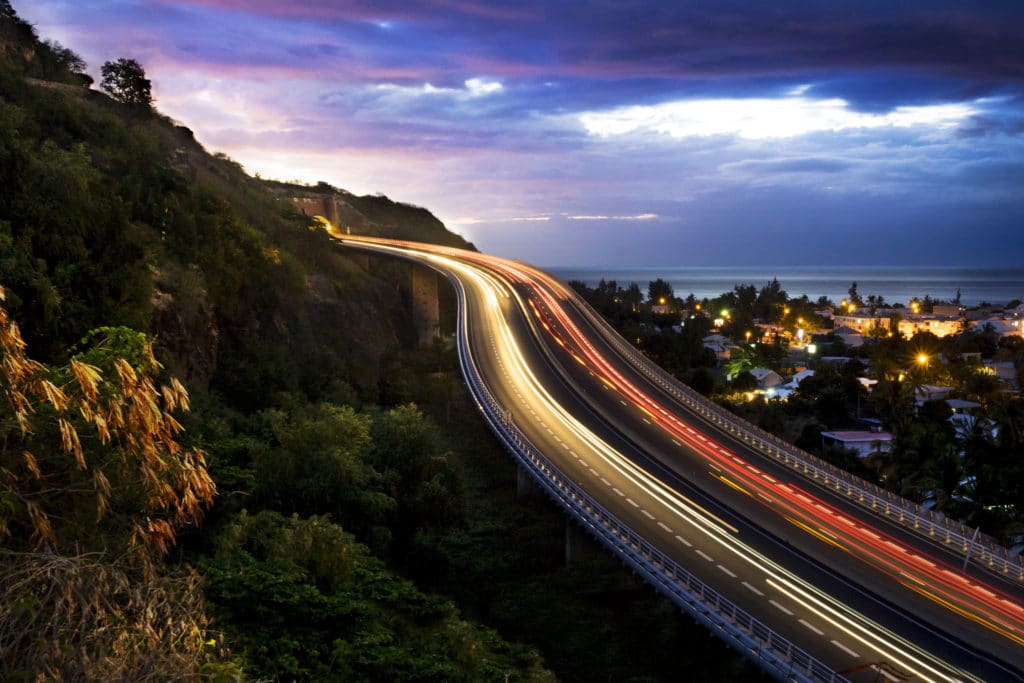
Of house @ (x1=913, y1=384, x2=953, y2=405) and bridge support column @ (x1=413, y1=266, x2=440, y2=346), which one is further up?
bridge support column @ (x1=413, y1=266, x2=440, y2=346)

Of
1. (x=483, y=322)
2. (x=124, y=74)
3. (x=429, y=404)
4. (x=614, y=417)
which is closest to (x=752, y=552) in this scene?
(x=614, y=417)

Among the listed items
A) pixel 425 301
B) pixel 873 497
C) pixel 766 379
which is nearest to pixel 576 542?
pixel 873 497

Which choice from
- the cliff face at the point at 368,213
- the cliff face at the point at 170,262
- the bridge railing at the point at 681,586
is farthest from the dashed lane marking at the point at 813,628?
the cliff face at the point at 368,213

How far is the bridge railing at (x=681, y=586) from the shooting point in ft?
74.9

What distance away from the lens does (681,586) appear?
91.8ft

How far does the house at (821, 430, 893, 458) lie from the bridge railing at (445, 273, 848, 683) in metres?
34.7

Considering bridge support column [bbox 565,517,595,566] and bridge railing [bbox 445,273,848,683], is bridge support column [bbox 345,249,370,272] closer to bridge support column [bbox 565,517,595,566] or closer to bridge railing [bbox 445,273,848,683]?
bridge railing [bbox 445,273,848,683]

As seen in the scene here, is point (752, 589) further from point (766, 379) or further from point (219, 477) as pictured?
point (766, 379)

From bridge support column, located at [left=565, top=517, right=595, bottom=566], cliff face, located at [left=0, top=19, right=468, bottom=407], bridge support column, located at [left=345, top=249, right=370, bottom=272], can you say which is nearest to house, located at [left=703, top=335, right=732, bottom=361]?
cliff face, located at [left=0, top=19, right=468, bottom=407]

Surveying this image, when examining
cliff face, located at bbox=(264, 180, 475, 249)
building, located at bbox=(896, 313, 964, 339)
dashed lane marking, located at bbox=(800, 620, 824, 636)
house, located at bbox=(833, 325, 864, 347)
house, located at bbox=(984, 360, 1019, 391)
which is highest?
cliff face, located at bbox=(264, 180, 475, 249)

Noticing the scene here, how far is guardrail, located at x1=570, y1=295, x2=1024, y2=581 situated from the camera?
32.5m

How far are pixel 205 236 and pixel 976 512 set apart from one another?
5481 cm

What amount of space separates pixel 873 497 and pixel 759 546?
31.6ft

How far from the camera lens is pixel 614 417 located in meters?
56.9
